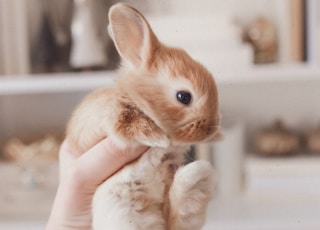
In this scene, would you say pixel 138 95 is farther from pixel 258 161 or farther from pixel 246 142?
pixel 246 142

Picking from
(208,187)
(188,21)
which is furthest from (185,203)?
(188,21)

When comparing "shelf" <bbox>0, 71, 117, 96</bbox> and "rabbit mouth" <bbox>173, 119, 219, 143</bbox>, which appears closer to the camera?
"rabbit mouth" <bbox>173, 119, 219, 143</bbox>

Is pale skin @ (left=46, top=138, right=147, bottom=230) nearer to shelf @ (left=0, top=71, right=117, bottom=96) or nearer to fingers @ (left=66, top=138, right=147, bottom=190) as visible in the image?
fingers @ (left=66, top=138, right=147, bottom=190)

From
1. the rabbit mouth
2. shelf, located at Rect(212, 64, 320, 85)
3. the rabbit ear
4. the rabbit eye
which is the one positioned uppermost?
the rabbit ear

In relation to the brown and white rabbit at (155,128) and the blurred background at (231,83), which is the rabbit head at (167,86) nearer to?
the brown and white rabbit at (155,128)

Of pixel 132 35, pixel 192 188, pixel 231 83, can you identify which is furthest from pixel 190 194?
pixel 231 83

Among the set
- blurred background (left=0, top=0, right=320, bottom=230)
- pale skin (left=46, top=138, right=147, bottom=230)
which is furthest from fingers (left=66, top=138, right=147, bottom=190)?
blurred background (left=0, top=0, right=320, bottom=230)

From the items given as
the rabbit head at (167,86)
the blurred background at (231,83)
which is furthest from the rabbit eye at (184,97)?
the blurred background at (231,83)
